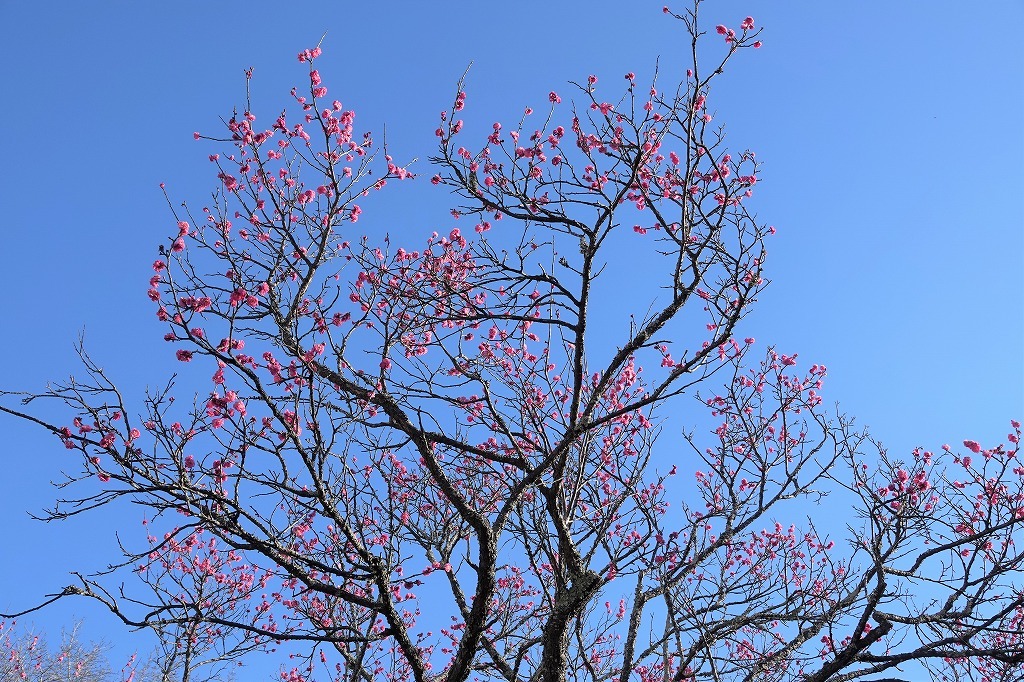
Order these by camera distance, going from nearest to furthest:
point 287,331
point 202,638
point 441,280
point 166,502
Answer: point 166,502 < point 287,331 < point 441,280 < point 202,638

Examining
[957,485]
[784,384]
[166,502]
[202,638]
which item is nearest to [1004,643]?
[957,485]

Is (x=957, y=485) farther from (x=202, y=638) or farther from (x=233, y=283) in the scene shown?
(x=202, y=638)

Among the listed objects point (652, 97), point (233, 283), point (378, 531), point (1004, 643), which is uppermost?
point (652, 97)

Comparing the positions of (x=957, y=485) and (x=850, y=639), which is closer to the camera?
(x=850, y=639)

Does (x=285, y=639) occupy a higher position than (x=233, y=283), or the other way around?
(x=233, y=283)

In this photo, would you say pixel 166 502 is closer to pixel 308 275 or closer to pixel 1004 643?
pixel 308 275

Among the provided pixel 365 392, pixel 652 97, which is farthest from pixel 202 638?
pixel 652 97

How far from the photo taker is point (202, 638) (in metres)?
11.2

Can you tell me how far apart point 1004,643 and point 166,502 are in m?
6.30

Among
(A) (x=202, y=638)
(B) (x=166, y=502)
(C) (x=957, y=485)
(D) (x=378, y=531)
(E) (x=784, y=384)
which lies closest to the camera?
(B) (x=166, y=502)

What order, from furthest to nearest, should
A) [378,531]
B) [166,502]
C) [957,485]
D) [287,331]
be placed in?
[378,531]
[957,485]
[287,331]
[166,502]

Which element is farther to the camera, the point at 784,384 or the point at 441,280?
the point at 784,384

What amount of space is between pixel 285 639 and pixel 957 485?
6261 mm

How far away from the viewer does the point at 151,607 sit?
5227 millimetres
